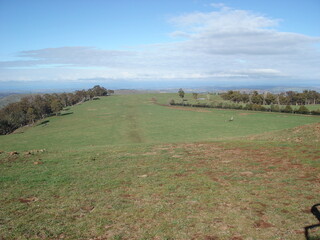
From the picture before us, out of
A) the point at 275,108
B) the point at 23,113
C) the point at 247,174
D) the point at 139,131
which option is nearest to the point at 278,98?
the point at 275,108

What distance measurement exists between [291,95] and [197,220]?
155873 mm

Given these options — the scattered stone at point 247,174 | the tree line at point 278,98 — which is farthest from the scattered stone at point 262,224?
the tree line at point 278,98

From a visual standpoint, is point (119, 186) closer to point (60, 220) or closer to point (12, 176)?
point (60, 220)

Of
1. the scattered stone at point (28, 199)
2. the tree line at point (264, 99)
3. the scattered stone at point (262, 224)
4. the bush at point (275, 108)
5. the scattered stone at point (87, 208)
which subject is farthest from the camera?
the tree line at point (264, 99)

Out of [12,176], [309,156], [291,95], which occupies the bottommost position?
[12,176]

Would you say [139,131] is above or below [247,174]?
below

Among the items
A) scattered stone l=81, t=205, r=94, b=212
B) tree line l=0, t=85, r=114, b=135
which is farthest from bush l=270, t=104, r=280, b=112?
scattered stone l=81, t=205, r=94, b=212

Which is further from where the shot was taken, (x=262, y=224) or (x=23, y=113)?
(x=23, y=113)

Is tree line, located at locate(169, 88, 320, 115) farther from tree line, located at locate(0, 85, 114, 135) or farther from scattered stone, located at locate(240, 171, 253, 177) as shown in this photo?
scattered stone, located at locate(240, 171, 253, 177)

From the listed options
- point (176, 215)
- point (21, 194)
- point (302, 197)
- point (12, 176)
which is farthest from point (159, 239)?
point (12, 176)

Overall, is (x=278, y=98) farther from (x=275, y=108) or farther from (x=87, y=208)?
(x=87, y=208)

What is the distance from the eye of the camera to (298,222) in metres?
7.57

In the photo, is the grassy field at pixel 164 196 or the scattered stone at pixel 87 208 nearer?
the grassy field at pixel 164 196

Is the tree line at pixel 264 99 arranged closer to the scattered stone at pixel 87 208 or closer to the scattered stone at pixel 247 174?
the scattered stone at pixel 247 174
